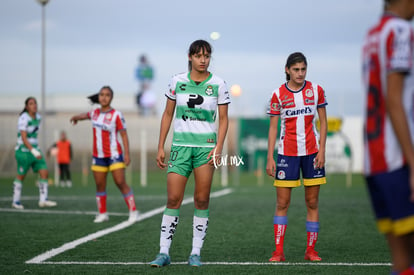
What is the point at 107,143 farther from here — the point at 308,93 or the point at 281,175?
the point at 308,93

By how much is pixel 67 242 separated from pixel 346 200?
9612 millimetres

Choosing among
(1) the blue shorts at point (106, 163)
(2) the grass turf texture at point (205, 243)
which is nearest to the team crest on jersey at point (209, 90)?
(2) the grass turf texture at point (205, 243)

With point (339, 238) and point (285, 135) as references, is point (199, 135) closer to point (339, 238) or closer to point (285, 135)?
point (285, 135)

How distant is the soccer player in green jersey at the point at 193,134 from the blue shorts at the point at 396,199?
3.35 meters

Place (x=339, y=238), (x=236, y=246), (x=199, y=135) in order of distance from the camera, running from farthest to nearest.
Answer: (x=339, y=238) < (x=236, y=246) < (x=199, y=135)

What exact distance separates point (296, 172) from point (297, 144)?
302mm

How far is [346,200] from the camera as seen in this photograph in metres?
16.7

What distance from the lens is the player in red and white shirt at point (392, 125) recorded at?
3314 mm

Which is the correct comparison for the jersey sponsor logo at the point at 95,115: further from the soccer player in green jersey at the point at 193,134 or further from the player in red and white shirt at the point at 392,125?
the player in red and white shirt at the point at 392,125

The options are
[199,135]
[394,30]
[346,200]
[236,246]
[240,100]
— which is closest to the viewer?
[394,30]

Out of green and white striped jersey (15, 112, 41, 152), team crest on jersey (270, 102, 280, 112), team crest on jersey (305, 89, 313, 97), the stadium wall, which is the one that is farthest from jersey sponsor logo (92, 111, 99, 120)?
the stadium wall

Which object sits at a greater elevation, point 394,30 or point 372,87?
point 394,30

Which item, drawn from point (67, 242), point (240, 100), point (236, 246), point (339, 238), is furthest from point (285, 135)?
point (240, 100)

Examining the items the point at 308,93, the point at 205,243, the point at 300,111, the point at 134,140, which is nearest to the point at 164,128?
the point at 300,111
